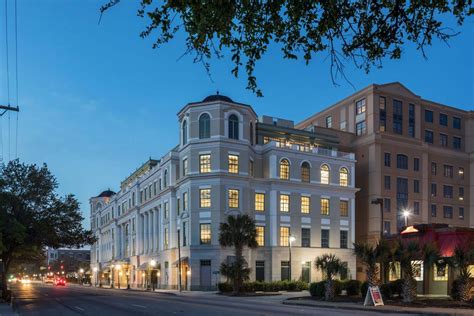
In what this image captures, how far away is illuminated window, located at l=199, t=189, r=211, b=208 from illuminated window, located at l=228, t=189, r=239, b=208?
8.05 feet

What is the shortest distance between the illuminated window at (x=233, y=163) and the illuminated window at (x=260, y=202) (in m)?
4.89

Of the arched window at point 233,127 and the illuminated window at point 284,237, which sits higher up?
the arched window at point 233,127

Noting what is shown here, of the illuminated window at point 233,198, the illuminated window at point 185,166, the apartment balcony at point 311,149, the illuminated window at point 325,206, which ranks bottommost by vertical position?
the illuminated window at point 325,206

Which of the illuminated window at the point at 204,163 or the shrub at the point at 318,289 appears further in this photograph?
the illuminated window at the point at 204,163

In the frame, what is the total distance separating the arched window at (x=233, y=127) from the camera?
2466 inches

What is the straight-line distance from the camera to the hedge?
51.5 m

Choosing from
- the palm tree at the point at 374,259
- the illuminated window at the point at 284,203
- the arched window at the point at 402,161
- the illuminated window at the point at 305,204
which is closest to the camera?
the palm tree at the point at 374,259

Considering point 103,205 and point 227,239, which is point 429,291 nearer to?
point 227,239

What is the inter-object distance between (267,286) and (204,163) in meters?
16.1

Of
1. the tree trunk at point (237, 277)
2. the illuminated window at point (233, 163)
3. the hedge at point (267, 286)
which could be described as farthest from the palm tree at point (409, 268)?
the illuminated window at point (233, 163)

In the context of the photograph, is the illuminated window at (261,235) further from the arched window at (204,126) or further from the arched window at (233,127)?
the arched window at (204,126)

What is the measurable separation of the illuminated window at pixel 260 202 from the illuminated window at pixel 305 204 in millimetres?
5454

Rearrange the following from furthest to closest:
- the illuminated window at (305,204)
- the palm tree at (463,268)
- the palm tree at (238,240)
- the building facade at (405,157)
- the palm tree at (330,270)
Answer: the building facade at (405,157)
the illuminated window at (305,204)
the palm tree at (238,240)
the palm tree at (330,270)
the palm tree at (463,268)

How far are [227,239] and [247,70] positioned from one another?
1689 inches
